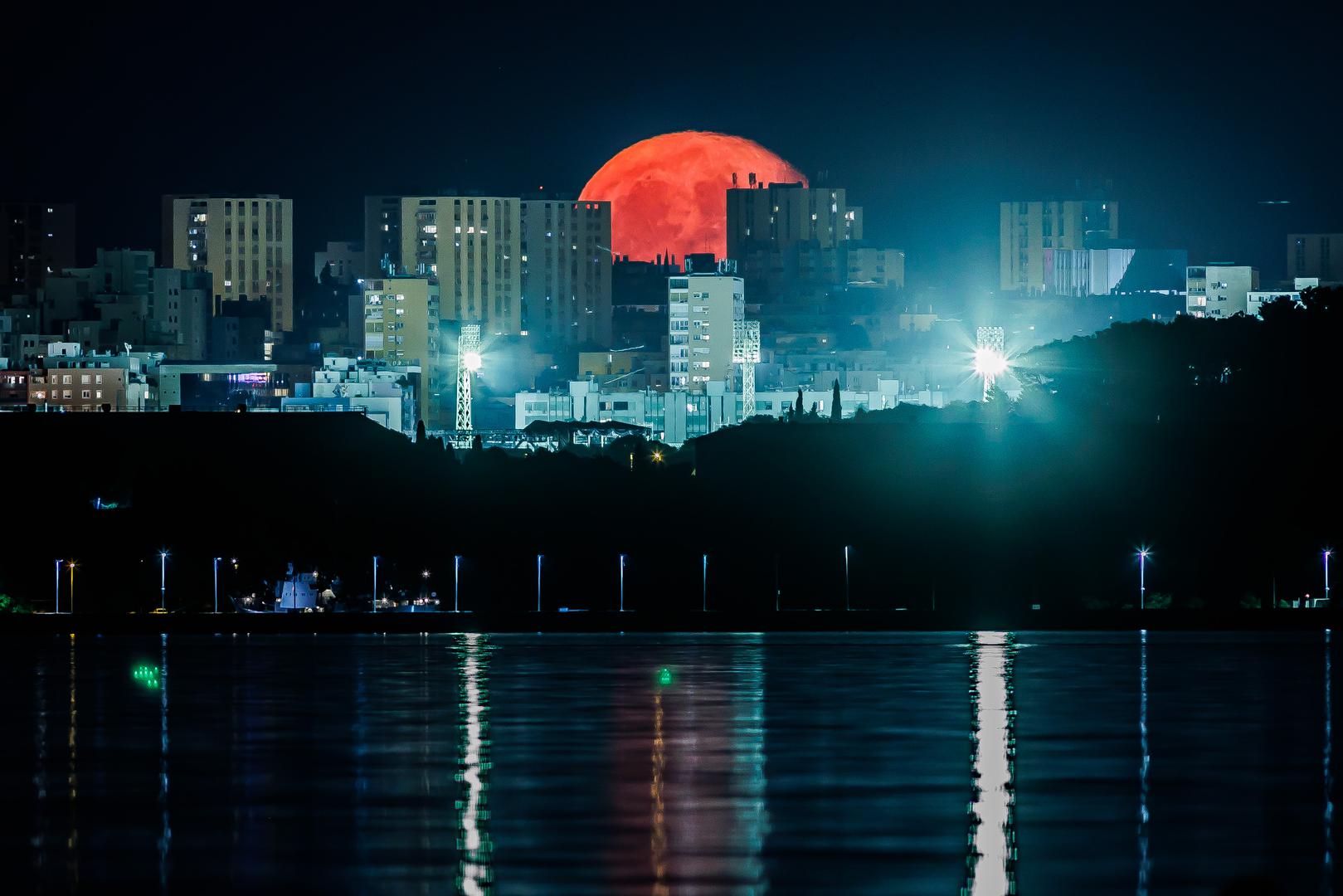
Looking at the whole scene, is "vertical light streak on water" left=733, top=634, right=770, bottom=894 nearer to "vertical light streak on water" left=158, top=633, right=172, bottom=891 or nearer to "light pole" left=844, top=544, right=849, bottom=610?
"vertical light streak on water" left=158, top=633, right=172, bottom=891

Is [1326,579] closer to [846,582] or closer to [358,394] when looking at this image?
[846,582]

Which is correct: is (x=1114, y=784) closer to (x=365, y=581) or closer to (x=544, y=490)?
(x=365, y=581)

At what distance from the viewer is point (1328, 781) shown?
32.7 metres

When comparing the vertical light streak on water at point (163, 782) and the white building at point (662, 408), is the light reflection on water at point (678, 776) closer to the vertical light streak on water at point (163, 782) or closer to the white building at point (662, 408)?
the vertical light streak on water at point (163, 782)

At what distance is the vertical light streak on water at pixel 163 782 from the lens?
26328 millimetres

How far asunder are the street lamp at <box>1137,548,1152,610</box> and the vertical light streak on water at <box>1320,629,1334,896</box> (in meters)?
18.4

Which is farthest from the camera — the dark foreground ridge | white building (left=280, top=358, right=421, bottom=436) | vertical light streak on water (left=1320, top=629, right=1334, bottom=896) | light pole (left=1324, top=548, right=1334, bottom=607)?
white building (left=280, top=358, right=421, bottom=436)

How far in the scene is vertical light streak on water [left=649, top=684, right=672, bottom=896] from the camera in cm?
2527

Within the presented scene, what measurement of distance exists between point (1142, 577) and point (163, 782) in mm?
43595

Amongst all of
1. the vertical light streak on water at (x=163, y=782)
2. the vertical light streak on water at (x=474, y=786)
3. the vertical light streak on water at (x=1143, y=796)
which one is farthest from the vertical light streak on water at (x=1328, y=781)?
the vertical light streak on water at (x=163, y=782)

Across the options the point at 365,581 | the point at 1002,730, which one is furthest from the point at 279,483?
the point at 1002,730

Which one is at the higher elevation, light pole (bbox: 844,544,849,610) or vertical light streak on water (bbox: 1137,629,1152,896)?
light pole (bbox: 844,544,849,610)

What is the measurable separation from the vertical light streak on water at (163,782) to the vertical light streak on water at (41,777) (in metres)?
1.13

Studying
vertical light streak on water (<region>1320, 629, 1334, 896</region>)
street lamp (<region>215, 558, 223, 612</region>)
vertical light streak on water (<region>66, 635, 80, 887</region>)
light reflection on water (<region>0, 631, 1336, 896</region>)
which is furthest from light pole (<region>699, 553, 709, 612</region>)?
vertical light streak on water (<region>66, 635, 80, 887</region>)
